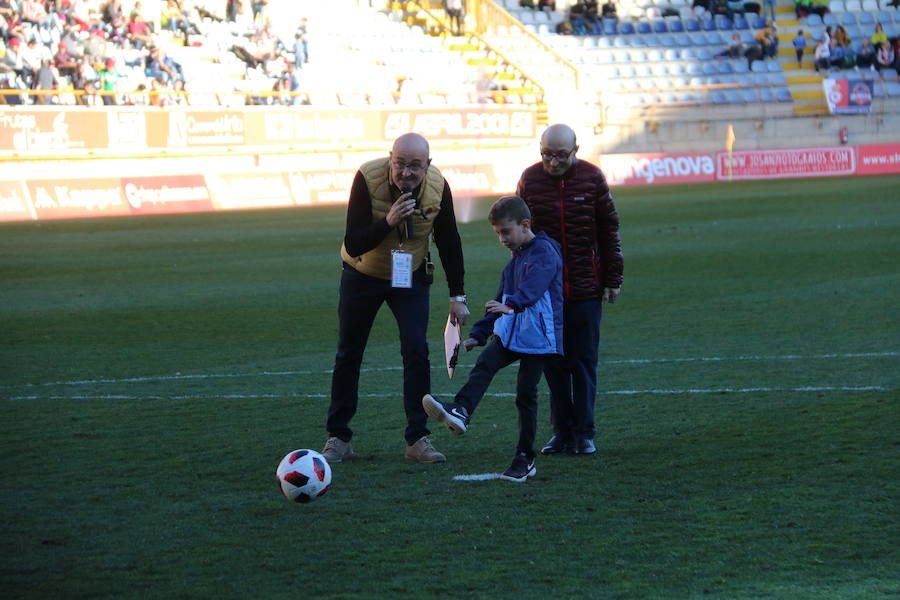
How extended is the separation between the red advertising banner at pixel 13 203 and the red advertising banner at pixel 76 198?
220 millimetres

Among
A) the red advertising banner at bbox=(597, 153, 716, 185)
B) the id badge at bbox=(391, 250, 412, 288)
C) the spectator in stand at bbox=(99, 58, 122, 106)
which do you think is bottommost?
the red advertising banner at bbox=(597, 153, 716, 185)

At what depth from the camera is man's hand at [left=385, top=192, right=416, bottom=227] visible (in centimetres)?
704

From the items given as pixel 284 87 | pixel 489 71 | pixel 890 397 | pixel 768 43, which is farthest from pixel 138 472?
pixel 768 43

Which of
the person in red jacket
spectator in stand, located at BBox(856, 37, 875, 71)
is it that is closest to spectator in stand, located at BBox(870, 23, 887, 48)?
spectator in stand, located at BBox(856, 37, 875, 71)

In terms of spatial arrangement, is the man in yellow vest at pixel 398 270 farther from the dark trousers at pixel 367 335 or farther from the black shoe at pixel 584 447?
the black shoe at pixel 584 447

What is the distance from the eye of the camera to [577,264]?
7.56 m

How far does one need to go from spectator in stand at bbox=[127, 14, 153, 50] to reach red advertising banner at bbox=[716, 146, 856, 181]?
1707 cm

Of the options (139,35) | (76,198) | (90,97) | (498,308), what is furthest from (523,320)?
(139,35)

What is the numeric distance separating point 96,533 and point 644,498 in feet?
8.23

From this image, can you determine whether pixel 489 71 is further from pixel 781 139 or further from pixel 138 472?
pixel 138 472

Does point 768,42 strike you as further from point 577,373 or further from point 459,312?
point 459,312

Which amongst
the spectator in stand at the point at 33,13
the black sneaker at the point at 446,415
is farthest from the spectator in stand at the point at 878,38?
the black sneaker at the point at 446,415

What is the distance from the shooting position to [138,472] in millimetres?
7340

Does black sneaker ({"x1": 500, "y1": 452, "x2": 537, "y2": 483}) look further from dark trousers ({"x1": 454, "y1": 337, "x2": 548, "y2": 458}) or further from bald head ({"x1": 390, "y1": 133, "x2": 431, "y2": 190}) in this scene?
bald head ({"x1": 390, "y1": 133, "x2": 431, "y2": 190})
